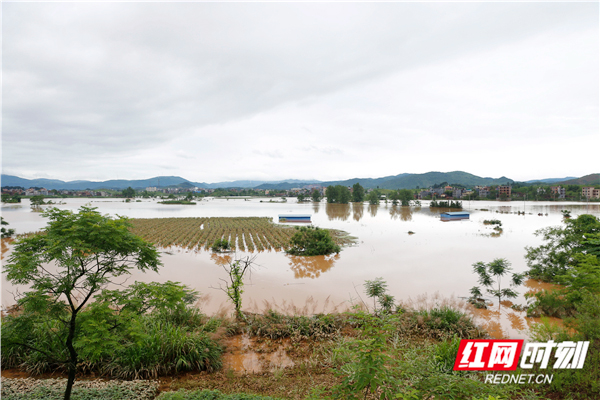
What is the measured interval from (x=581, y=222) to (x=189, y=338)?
1752cm

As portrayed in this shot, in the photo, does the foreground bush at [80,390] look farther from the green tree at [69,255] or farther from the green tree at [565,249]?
the green tree at [565,249]

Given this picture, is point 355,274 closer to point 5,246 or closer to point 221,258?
point 221,258

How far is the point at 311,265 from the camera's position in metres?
17.3

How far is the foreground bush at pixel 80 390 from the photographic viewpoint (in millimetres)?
4555

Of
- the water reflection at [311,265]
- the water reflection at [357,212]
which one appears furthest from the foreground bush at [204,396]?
the water reflection at [357,212]

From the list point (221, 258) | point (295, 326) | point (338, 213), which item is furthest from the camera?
point (338, 213)

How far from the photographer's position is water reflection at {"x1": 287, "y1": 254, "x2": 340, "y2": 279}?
15.6 meters

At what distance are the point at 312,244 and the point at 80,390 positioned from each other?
642 inches

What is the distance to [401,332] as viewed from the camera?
7.81 meters

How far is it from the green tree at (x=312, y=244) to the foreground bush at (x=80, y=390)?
15179 millimetres

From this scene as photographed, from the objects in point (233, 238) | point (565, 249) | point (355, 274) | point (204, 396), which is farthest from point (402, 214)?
point (204, 396)

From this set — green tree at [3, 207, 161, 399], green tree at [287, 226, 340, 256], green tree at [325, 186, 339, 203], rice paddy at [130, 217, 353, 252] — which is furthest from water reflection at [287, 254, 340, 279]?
green tree at [325, 186, 339, 203]

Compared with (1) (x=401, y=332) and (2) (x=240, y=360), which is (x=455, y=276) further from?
(2) (x=240, y=360)

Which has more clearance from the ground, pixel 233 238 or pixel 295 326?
pixel 295 326
